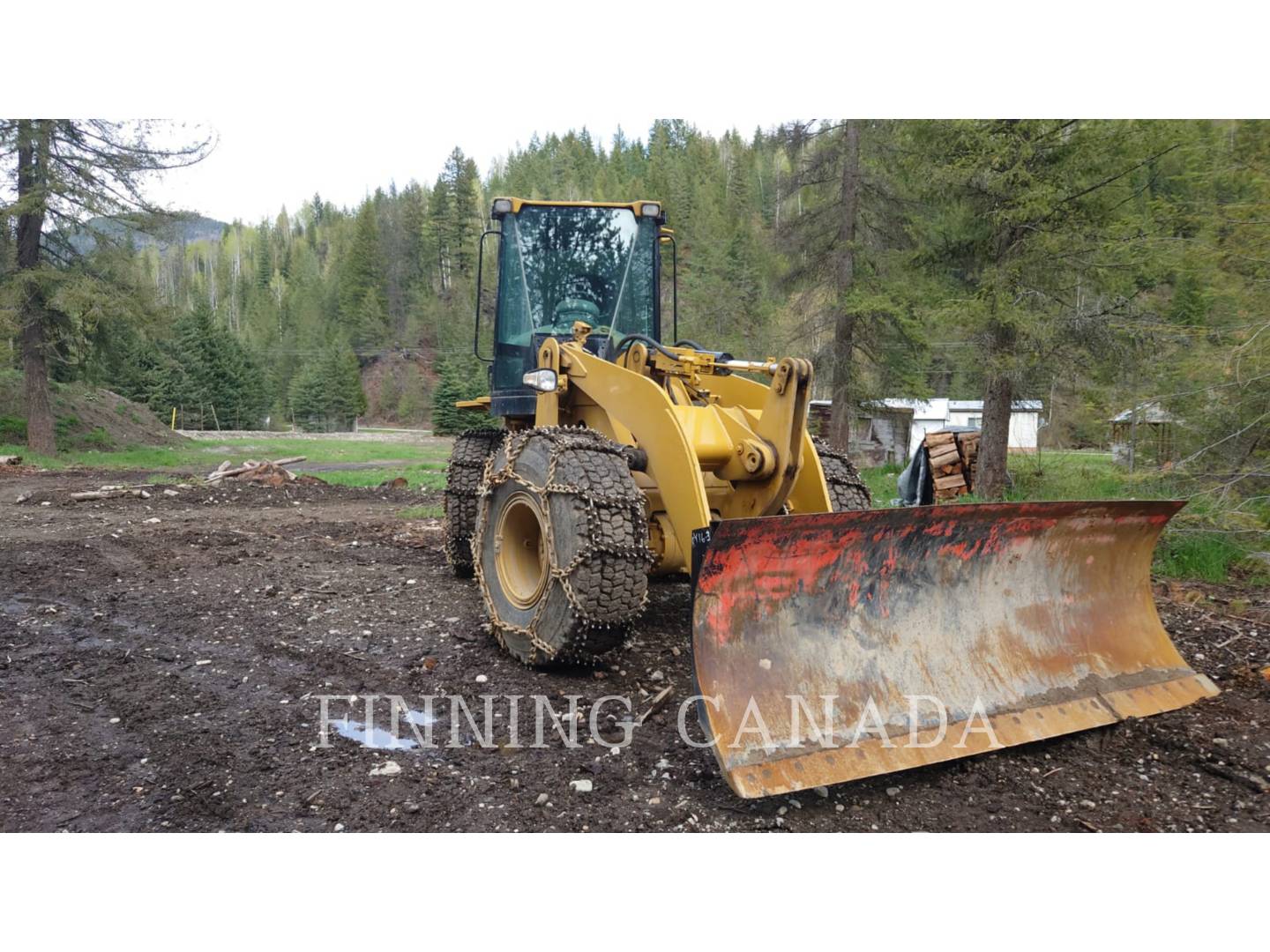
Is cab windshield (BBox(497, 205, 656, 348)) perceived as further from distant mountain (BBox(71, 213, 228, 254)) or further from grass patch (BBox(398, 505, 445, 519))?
distant mountain (BBox(71, 213, 228, 254))

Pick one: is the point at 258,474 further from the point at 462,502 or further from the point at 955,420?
the point at 955,420

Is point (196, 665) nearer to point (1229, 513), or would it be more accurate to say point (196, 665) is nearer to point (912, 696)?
point (912, 696)

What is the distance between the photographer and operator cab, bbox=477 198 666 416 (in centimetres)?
625

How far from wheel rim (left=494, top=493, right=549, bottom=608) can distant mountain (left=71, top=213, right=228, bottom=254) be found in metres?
18.7

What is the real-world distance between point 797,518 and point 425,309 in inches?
2600

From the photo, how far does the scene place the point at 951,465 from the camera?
13.0m

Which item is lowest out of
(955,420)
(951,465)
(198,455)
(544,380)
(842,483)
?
(198,455)

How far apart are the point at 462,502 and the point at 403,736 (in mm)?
3240

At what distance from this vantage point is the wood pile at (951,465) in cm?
1298

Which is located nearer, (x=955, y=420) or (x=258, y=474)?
(x=258, y=474)

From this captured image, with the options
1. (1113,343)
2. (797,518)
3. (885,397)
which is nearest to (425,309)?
(885,397)

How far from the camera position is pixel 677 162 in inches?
2226

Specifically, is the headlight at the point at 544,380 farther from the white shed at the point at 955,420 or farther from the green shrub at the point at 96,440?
the white shed at the point at 955,420

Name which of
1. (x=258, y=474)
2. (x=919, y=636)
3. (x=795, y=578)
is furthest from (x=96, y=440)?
(x=919, y=636)
